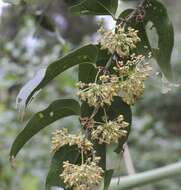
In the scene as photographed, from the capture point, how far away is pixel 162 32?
69 cm

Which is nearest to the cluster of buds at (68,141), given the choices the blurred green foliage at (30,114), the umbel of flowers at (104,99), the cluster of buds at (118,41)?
the umbel of flowers at (104,99)

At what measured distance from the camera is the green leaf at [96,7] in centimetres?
67

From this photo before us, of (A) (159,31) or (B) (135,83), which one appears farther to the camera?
(A) (159,31)

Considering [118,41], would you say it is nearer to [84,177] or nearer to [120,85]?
[120,85]

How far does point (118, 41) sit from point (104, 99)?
0.08 metres

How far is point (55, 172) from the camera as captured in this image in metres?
0.62

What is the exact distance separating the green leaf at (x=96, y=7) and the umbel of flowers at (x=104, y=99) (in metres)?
0.08

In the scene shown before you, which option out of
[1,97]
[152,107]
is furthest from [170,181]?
[152,107]

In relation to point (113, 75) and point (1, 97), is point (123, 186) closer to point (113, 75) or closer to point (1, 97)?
point (113, 75)

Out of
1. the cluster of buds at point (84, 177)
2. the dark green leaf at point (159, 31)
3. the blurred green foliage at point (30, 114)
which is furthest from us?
the blurred green foliage at point (30, 114)

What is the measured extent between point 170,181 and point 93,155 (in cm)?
283

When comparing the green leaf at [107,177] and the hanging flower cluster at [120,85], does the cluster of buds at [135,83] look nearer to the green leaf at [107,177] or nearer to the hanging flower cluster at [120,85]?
the hanging flower cluster at [120,85]

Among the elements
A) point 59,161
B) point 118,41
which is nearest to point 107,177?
point 59,161

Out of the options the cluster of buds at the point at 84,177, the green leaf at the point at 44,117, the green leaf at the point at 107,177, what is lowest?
the green leaf at the point at 107,177
